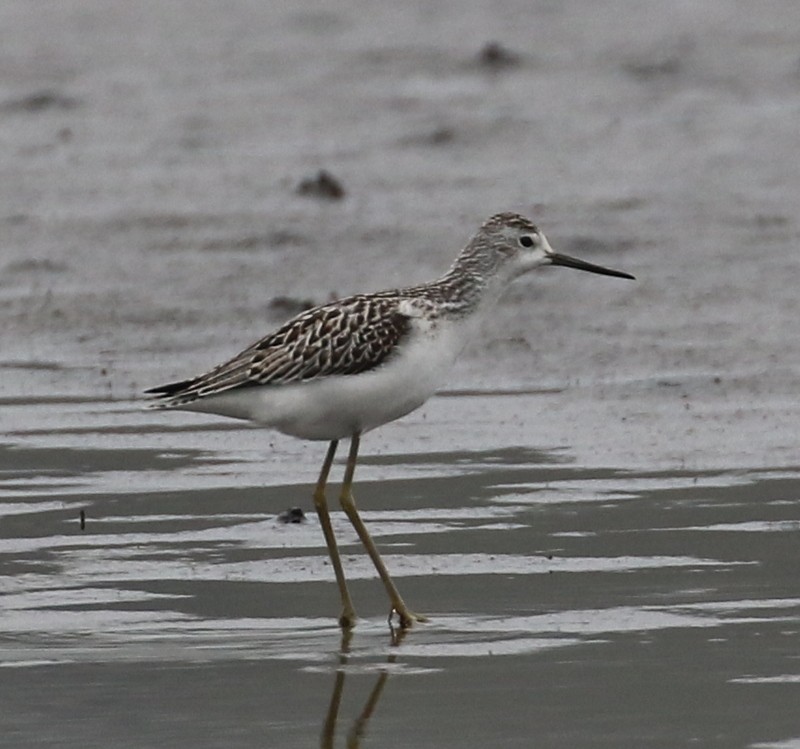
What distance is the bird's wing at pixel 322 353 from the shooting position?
8.12 meters

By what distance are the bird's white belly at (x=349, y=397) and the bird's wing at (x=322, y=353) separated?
1.3 inches

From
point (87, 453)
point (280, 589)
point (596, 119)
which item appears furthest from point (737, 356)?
point (596, 119)

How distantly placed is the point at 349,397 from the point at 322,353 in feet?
0.61

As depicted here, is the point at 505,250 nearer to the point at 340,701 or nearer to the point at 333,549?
the point at 333,549

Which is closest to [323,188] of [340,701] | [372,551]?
[372,551]

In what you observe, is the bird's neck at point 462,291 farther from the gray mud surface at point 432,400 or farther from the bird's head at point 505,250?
the gray mud surface at point 432,400

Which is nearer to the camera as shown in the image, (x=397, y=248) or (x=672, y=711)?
(x=672, y=711)

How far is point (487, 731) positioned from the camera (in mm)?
6512

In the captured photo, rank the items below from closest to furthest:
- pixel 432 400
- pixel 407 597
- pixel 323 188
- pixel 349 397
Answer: pixel 349 397 → pixel 407 597 → pixel 432 400 → pixel 323 188

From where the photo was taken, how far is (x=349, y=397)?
812 centimetres

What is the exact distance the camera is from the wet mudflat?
6676 mm

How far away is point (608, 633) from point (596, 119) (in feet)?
35.1

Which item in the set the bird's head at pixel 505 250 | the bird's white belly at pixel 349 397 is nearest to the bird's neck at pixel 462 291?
the bird's head at pixel 505 250

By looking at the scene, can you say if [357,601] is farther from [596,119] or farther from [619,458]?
[596,119]
